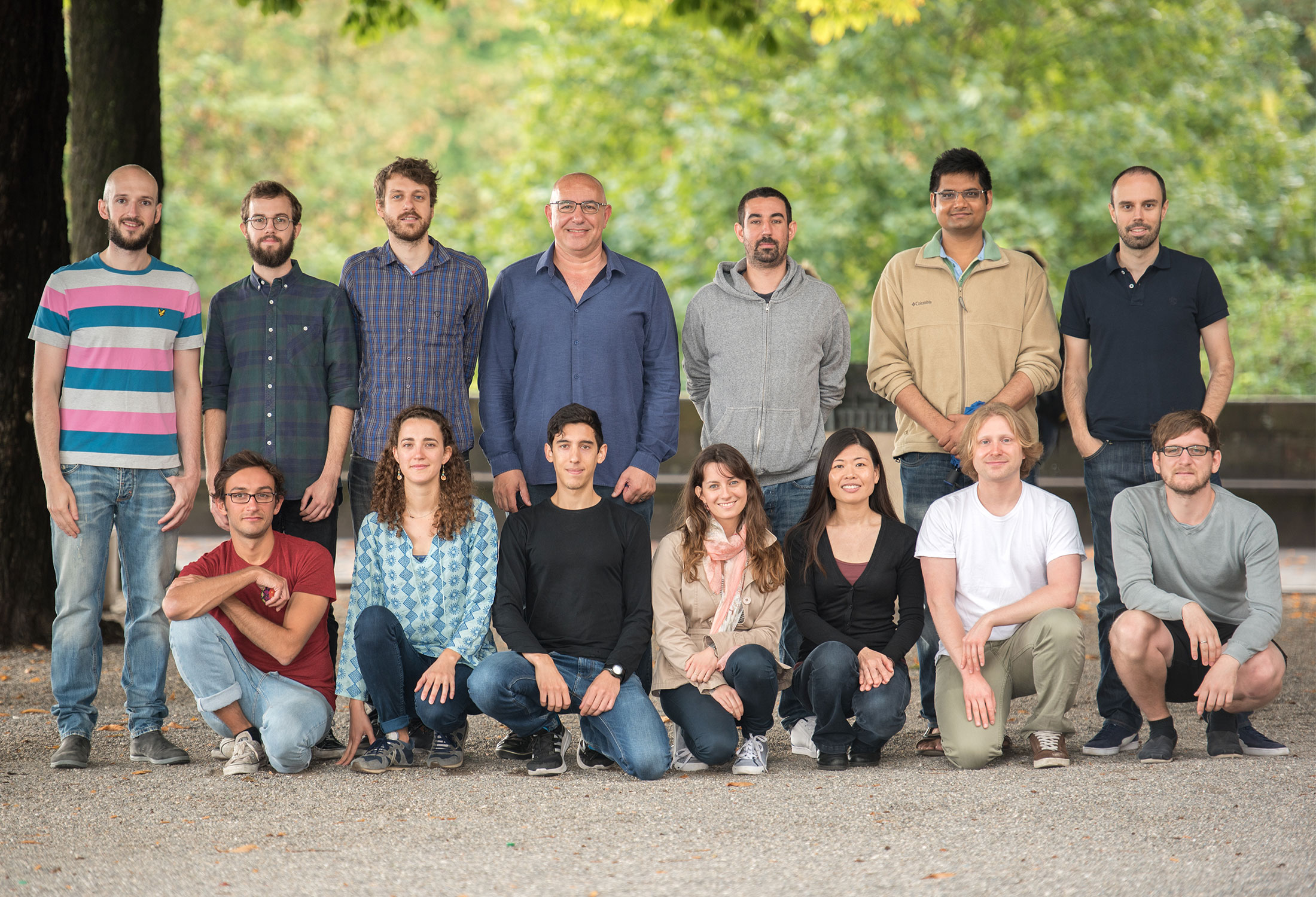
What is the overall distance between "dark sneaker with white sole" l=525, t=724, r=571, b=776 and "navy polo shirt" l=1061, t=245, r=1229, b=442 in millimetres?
2426

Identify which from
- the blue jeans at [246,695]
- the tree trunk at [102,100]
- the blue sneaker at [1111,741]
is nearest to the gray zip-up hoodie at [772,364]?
the blue sneaker at [1111,741]

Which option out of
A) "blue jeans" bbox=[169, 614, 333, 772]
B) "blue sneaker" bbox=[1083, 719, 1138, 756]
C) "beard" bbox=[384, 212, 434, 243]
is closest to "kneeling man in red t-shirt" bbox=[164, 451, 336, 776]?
"blue jeans" bbox=[169, 614, 333, 772]

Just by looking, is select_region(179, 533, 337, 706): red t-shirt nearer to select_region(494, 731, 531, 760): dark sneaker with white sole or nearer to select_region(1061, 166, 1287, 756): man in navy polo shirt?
select_region(494, 731, 531, 760): dark sneaker with white sole

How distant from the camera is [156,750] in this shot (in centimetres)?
460

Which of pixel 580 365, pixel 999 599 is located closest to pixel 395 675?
pixel 580 365

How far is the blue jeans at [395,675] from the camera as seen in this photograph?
174 inches

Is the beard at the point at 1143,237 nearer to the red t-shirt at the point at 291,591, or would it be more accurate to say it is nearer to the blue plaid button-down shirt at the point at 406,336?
the blue plaid button-down shirt at the point at 406,336

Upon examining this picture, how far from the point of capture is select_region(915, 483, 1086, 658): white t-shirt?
4.65 meters

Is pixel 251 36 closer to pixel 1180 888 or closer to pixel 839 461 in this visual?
pixel 839 461

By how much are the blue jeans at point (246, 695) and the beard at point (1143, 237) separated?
11.5 ft

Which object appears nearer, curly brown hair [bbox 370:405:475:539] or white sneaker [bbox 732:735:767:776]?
white sneaker [bbox 732:735:767:776]

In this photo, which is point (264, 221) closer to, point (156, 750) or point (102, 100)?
point (156, 750)

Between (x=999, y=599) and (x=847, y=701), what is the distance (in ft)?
2.17

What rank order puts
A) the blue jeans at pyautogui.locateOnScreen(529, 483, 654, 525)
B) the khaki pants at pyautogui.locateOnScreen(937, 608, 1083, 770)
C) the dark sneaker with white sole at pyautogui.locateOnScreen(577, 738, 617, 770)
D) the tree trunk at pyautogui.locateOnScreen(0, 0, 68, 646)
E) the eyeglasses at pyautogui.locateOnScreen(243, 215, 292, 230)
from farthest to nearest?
the tree trunk at pyautogui.locateOnScreen(0, 0, 68, 646) → the blue jeans at pyautogui.locateOnScreen(529, 483, 654, 525) → the eyeglasses at pyautogui.locateOnScreen(243, 215, 292, 230) → the dark sneaker with white sole at pyautogui.locateOnScreen(577, 738, 617, 770) → the khaki pants at pyautogui.locateOnScreen(937, 608, 1083, 770)
